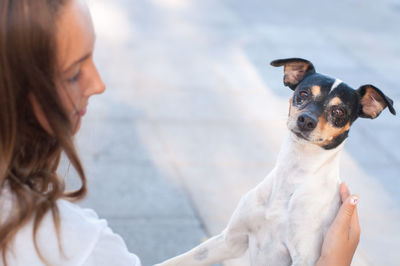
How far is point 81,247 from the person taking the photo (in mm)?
1381

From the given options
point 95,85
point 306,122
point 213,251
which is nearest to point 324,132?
point 306,122

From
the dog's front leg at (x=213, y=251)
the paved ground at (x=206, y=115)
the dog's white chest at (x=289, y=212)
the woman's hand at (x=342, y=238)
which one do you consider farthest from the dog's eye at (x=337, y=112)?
Answer: the paved ground at (x=206, y=115)

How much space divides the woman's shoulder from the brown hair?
0.02 m

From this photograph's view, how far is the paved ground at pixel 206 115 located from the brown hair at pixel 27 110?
146cm

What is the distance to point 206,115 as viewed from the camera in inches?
223

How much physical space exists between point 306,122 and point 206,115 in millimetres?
3350

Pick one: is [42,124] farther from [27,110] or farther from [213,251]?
[213,251]

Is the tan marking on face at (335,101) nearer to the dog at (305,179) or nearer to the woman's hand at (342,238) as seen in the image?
the dog at (305,179)

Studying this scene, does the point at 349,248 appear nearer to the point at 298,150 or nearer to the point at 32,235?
the point at 298,150

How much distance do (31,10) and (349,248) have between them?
4.97 ft

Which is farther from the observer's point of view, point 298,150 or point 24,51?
point 298,150

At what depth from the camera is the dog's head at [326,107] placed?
2.35 meters


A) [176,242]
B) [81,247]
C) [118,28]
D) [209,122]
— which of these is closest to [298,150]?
[81,247]

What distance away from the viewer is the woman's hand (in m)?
2.14
